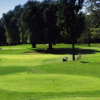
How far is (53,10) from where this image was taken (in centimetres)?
3988

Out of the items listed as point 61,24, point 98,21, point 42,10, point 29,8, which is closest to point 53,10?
point 42,10

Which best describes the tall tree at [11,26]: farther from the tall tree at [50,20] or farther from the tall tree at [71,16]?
the tall tree at [71,16]

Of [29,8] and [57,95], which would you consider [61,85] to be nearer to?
[57,95]

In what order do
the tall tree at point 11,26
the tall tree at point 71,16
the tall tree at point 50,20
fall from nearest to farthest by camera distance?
the tall tree at point 71,16 → the tall tree at point 50,20 → the tall tree at point 11,26

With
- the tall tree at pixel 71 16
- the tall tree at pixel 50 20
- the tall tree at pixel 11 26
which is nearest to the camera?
the tall tree at pixel 71 16

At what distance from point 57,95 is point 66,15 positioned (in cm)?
1743

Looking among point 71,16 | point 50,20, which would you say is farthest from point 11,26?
point 71,16

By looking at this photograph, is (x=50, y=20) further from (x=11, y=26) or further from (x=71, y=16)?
(x=11, y=26)

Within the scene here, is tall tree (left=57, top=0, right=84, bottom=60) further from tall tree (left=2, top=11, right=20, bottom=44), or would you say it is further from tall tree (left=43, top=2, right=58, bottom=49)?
tall tree (left=2, top=11, right=20, bottom=44)

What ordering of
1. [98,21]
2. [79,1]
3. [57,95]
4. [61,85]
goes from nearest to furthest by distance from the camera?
[57,95]
[61,85]
[79,1]
[98,21]

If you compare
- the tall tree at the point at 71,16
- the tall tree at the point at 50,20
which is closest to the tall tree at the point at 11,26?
the tall tree at the point at 50,20

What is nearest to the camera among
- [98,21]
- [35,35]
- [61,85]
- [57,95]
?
[57,95]

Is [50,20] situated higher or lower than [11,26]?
higher

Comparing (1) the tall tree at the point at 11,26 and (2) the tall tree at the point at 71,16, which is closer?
(2) the tall tree at the point at 71,16
